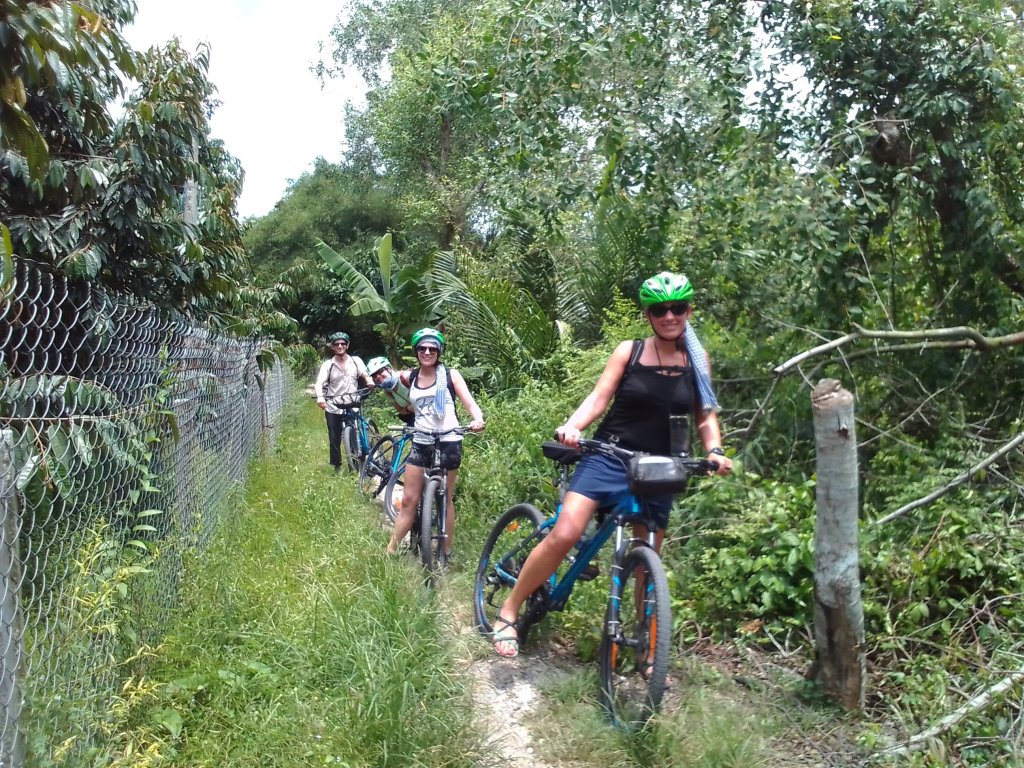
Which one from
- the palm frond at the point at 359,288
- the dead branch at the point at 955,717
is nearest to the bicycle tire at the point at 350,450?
the palm frond at the point at 359,288

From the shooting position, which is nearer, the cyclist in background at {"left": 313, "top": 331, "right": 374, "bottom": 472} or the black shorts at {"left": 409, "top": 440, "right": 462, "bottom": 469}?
the black shorts at {"left": 409, "top": 440, "right": 462, "bottom": 469}

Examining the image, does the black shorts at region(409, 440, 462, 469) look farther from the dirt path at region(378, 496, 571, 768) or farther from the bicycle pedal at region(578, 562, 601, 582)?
the bicycle pedal at region(578, 562, 601, 582)

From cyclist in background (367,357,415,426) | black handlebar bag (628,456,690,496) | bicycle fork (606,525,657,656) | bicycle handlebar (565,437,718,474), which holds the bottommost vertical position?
bicycle fork (606,525,657,656)

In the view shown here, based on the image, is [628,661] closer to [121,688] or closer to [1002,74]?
[121,688]

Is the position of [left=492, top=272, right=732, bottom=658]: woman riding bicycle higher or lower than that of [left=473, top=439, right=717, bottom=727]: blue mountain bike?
higher

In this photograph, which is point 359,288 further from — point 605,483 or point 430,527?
point 605,483

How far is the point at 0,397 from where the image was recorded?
2.79m

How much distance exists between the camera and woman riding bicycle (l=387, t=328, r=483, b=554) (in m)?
5.81

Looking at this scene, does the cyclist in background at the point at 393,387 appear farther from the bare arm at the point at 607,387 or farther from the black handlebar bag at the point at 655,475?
the black handlebar bag at the point at 655,475

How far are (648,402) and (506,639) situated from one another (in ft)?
4.79

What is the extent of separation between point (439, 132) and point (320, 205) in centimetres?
836

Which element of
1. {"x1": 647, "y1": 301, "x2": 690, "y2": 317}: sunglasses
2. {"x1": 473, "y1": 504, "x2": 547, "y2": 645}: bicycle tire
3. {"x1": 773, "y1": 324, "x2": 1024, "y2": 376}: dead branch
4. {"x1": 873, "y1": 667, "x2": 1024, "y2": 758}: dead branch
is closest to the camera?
{"x1": 873, "y1": 667, "x2": 1024, "y2": 758}: dead branch

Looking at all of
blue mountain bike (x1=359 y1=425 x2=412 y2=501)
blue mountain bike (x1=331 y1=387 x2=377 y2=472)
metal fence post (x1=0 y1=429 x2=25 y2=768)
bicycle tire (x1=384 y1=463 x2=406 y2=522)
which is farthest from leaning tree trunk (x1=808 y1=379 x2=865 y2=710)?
blue mountain bike (x1=331 y1=387 x2=377 y2=472)

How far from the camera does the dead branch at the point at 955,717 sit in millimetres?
3307
